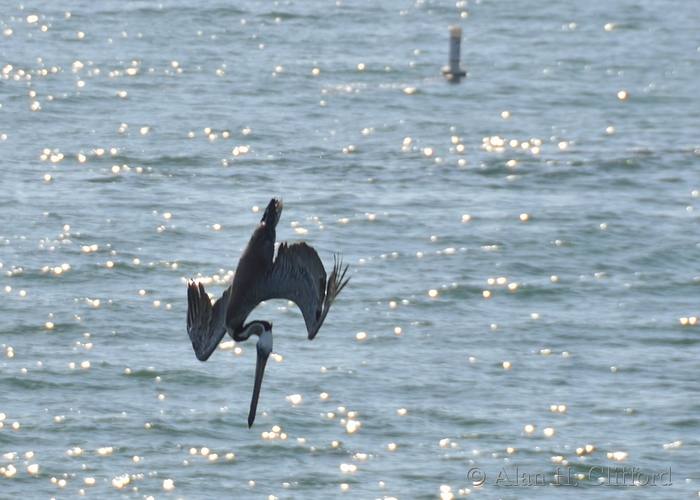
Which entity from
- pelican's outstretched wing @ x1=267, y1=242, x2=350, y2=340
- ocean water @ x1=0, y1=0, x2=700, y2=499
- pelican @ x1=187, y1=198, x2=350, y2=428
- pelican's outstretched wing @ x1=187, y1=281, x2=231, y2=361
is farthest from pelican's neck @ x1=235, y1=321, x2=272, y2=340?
ocean water @ x1=0, y1=0, x2=700, y2=499

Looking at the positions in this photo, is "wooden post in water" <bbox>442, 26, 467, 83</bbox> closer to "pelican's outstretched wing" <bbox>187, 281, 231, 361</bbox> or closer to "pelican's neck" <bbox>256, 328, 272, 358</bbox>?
"pelican's outstretched wing" <bbox>187, 281, 231, 361</bbox>

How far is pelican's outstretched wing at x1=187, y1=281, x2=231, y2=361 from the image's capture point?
59.5 ft

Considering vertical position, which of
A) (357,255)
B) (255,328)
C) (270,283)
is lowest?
(357,255)

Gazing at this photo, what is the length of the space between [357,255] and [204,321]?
21.5m

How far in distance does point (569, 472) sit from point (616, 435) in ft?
6.22

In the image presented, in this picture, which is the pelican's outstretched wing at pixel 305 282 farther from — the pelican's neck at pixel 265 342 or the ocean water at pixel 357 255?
the ocean water at pixel 357 255

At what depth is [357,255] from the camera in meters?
39.8

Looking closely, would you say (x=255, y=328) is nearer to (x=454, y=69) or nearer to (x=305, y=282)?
(x=305, y=282)

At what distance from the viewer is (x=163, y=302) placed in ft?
121

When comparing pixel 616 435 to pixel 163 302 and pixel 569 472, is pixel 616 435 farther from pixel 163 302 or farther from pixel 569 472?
pixel 163 302

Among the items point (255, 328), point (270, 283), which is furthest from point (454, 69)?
point (255, 328)

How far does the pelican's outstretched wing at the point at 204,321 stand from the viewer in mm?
18141

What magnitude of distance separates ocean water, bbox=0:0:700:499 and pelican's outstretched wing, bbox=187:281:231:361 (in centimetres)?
1015

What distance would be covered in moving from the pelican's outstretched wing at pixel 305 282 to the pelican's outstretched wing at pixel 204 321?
0.96 metres
